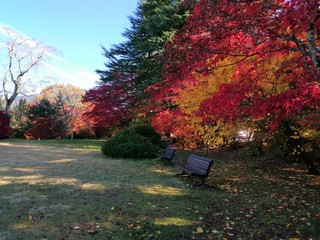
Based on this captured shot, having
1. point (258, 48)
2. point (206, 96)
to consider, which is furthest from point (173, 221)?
point (206, 96)

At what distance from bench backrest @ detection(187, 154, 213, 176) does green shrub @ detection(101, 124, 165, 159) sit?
3899 mm

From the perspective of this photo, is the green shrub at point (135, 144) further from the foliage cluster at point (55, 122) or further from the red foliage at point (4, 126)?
the foliage cluster at point (55, 122)

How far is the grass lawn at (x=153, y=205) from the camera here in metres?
4.06

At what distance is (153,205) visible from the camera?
5.29m

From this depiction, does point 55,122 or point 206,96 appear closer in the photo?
point 206,96

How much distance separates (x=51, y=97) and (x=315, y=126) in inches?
1390

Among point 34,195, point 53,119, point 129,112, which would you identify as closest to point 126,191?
point 34,195

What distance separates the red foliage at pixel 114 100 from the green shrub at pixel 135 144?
718 cm

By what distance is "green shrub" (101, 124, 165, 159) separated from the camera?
1184cm

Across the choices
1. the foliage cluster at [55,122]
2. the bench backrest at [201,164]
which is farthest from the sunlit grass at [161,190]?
the foliage cluster at [55,122]

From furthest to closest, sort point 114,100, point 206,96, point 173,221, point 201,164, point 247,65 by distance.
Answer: point 114,100 < point 206,96 < point 201,164 < point 247,65 < point 173,221

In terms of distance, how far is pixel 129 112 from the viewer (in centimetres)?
2023

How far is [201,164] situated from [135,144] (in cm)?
511

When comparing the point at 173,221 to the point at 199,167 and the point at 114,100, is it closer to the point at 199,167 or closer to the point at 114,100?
the point at 199,167
